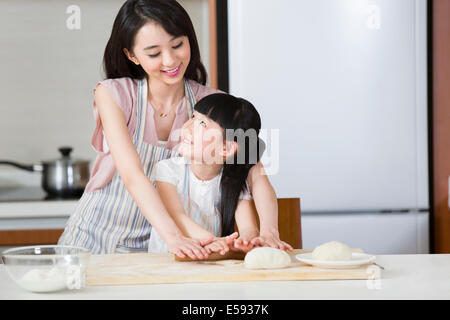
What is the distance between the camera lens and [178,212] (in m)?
1.15

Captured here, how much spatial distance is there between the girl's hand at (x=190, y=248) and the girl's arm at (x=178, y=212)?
0.41ft

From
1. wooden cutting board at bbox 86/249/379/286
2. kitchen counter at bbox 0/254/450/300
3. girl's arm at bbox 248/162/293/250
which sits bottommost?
kitchen counter at bbox 0/254/450/300

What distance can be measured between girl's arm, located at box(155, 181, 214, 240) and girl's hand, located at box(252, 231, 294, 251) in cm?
11

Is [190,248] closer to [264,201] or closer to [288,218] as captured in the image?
[264,201]

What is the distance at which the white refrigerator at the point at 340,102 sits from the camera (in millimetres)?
1706

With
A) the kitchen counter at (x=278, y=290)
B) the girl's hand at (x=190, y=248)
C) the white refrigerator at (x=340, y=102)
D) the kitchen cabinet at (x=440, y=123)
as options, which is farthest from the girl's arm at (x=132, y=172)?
the kitchen cabinet at (x=440, y=123)

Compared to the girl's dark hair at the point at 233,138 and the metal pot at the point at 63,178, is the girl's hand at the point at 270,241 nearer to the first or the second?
the girl's dark hair at the point at 233,138

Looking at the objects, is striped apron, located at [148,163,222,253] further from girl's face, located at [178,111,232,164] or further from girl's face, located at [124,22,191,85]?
girl's face, located at [124,22,191,85]

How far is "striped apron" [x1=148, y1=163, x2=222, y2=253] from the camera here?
1188 millimetres

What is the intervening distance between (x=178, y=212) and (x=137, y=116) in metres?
0.23

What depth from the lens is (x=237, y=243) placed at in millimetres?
958

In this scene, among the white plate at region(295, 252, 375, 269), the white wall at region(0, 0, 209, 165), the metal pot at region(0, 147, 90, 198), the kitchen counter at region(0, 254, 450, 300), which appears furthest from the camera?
the white wall at region(0, 0, 209, 165)

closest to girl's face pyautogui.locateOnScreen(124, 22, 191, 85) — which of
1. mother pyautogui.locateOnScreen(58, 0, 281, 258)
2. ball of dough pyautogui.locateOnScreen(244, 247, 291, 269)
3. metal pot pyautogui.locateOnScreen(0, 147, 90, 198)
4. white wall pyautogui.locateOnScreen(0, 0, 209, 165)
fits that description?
mother pyautogui.locateOnScreen(58, 0, 281, 258)
